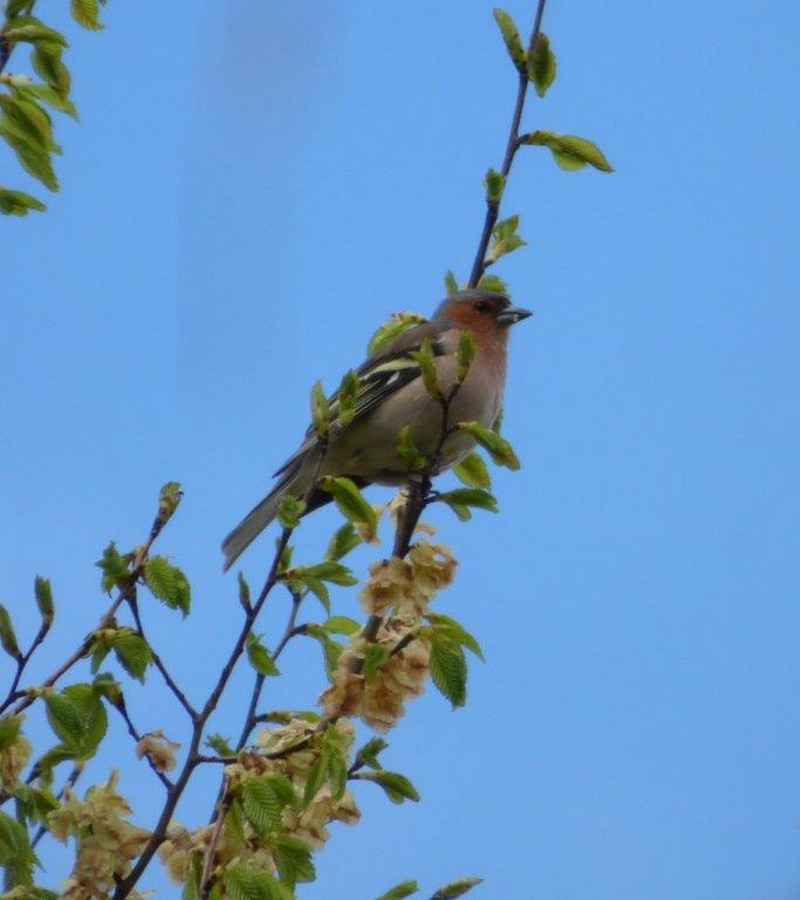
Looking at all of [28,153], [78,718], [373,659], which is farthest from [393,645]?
[28,153]

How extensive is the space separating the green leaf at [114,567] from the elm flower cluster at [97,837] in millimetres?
521

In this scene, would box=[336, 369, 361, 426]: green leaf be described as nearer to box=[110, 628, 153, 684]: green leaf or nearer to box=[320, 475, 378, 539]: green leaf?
box=[320, 475, 378, 539]: green leaf

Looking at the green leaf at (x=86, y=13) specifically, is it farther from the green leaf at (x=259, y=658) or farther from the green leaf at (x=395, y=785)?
the green leaf at (x=395, y=785)

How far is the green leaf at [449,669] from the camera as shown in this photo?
3.52 m

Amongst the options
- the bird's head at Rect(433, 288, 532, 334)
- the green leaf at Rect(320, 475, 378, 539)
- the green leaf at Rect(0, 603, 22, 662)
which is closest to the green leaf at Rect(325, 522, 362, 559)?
the green leaf at Rect(320, 475, 378, 539)

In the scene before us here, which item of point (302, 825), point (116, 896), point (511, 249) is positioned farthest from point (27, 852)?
point (511, 249)

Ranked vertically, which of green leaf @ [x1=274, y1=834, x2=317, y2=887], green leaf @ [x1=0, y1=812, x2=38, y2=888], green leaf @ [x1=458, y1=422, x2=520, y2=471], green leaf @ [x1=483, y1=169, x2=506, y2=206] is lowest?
green leaf @ [x1=274, y1=834, x2=317, y2=887]

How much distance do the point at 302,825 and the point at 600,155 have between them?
2.26 meters

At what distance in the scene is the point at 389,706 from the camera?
3656mm

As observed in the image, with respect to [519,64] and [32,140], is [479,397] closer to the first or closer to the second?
[519,64]

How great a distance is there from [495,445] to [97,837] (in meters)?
1.43

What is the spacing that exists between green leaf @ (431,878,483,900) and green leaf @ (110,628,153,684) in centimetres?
89

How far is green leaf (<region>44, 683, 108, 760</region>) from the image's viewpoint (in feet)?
11.0

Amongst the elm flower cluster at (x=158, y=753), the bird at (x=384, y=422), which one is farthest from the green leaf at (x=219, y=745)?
the bird at (x=384, y=422)
